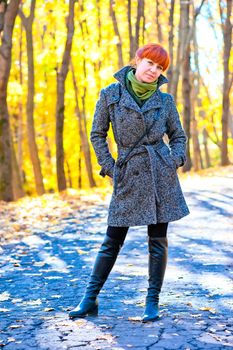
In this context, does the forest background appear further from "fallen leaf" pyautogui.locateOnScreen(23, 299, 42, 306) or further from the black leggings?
the black leggings

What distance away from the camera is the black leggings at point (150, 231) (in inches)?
229

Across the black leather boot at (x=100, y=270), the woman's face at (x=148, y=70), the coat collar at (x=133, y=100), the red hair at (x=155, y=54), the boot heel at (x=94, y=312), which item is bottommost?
the boot heel at (x=94, y=312)

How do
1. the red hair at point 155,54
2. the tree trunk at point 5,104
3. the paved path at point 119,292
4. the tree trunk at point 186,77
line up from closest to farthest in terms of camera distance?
the paved path at point 119,292 < the red hair at point 155,54 < the tree trunk at point 5,104 < the tree trunk at point 186,77

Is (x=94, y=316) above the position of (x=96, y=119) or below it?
below

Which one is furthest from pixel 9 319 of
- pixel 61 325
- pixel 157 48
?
pixel 157 48

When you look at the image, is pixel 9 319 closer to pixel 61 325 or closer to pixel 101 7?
pixel 61 325

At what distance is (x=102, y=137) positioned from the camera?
19.3 ft

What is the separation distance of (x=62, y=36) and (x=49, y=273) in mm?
20704

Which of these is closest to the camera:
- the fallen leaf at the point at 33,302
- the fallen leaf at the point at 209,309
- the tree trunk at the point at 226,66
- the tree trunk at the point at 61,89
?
the fallen leaf at the point at 209,309

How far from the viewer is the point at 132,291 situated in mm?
7047

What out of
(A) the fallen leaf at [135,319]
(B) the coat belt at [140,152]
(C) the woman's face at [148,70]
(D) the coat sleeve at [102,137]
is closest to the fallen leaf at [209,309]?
(A) the fallen leaf at [135,319]

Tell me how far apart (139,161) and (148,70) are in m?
0.64

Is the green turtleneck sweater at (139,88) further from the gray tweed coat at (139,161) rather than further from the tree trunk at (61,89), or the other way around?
the tree trunk at (61,89)

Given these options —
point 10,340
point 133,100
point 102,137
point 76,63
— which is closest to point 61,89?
point 76,63
